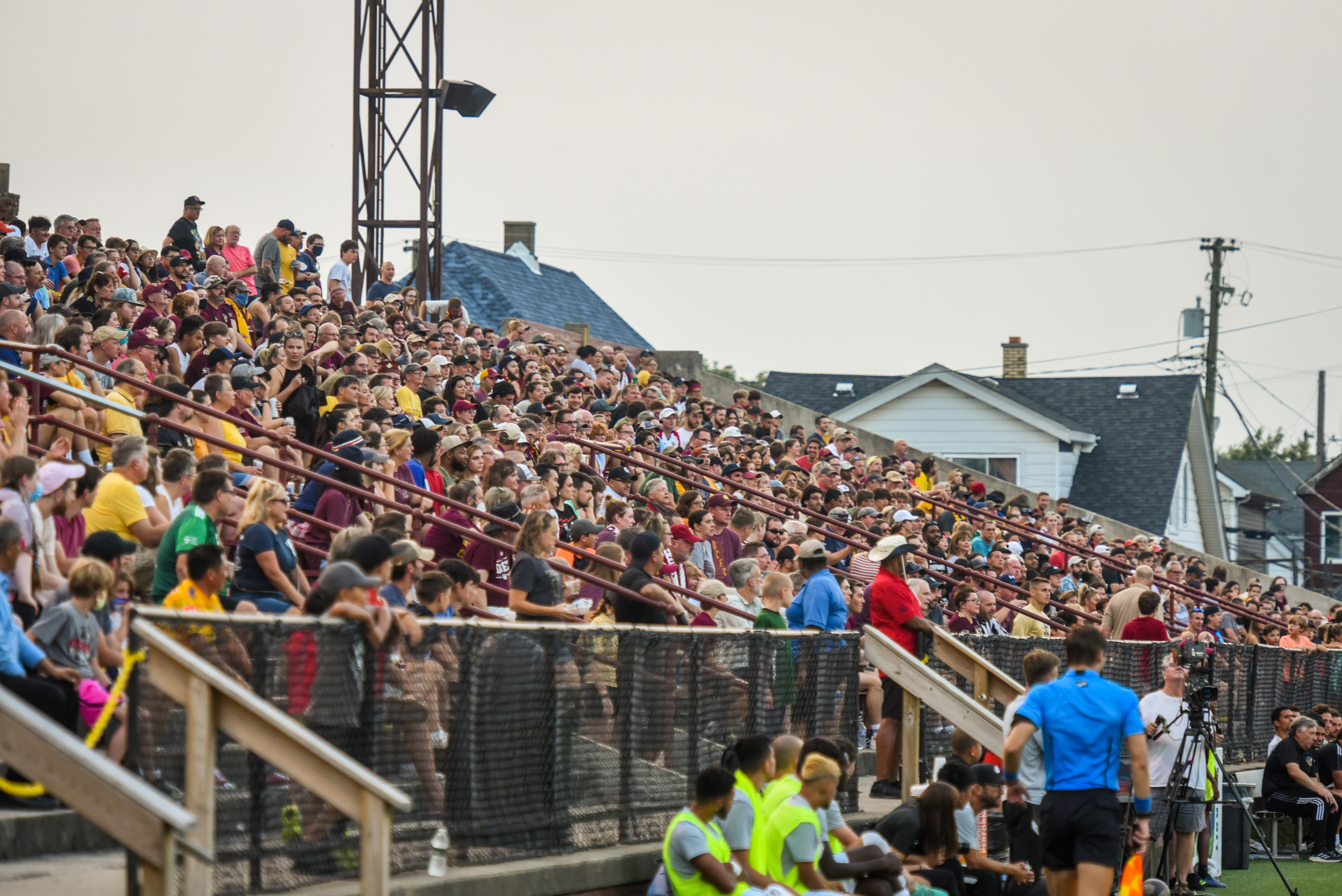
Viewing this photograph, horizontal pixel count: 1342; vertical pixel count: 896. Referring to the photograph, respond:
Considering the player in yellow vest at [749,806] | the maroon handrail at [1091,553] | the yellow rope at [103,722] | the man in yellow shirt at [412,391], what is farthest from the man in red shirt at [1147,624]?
the yellow rope at [103,722]

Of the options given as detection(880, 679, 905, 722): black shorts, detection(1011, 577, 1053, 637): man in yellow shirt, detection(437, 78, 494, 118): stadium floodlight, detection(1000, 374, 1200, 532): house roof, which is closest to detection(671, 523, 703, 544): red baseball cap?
detection(880, 679, 905, 722): black shorts

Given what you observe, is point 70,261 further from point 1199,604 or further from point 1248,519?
point 1248,519

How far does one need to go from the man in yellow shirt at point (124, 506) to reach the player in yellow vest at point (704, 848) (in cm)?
335

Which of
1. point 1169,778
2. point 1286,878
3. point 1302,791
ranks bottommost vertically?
point 1286,878

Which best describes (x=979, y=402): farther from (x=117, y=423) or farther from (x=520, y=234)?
(x=117, y=423)

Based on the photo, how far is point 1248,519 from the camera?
5172 centimetres

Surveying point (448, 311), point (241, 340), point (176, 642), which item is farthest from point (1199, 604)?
point (176, 642)

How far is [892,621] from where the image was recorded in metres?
11.9

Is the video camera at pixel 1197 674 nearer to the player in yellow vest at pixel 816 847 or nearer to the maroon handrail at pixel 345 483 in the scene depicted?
the maroon handrail at pixel 345 483

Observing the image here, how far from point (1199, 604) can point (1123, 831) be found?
14334mm

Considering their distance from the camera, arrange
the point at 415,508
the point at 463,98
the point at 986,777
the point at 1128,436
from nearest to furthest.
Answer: the point at 986,777
the point at 415,508
the point at 463,98
the point at 1128,436

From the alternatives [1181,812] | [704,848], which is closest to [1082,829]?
[704,848]

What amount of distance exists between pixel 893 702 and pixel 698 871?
3.83 metres

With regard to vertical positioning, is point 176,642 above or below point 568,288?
below
